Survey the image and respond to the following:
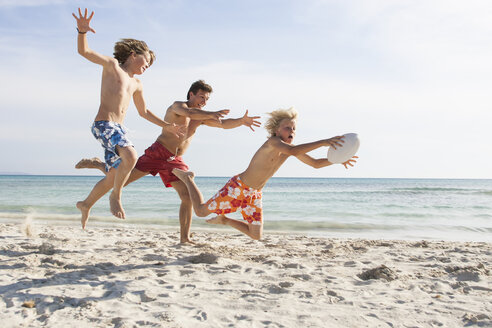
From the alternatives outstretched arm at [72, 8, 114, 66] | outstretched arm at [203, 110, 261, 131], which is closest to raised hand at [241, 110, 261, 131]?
outstretched arm at [203, 110, 261, 131]

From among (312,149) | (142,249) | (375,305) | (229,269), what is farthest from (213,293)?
(142,249)

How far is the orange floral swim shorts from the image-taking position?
168 inches

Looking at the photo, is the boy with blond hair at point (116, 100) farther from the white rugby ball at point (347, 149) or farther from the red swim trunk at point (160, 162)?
the white rugby ball at point (347, 149)

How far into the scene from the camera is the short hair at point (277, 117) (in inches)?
164

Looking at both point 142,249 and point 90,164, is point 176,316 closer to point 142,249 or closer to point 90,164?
point 142,249

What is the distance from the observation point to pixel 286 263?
412 cm

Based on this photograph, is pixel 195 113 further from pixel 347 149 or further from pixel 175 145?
pixel 347 149

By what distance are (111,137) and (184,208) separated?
1.41 metres

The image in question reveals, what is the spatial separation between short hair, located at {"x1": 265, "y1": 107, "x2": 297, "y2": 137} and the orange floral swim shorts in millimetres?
619

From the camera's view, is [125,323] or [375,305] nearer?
[125,323]

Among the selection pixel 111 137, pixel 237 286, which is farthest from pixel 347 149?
pixel 111 137

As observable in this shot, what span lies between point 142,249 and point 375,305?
2927mm

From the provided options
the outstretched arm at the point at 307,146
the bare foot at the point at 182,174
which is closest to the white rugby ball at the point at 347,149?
the outstretched arm at the point at 307,146

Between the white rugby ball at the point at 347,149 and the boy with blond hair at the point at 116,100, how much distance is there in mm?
1955
